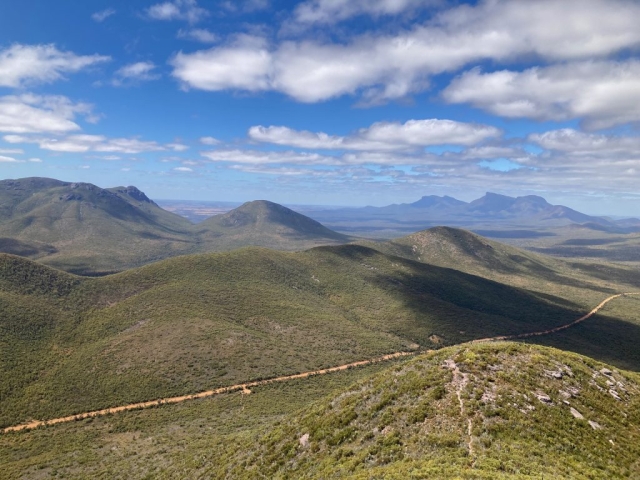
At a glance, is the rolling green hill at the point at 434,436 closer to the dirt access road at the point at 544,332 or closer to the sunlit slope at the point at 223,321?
the sunlit slope at the point at 223,321

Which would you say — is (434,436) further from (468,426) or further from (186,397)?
(186,397)

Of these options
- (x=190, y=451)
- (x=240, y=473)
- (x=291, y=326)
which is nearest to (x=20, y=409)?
(x=190, y=451)

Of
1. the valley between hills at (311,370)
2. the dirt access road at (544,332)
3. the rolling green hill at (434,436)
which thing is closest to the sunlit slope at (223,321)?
the valley between hills at (311,370)

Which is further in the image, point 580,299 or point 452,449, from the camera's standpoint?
point 580,299

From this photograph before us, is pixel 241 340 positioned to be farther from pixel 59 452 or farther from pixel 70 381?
pixel 59 452

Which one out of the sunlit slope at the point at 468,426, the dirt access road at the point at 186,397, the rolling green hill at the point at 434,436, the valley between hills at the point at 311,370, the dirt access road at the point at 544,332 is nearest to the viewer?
the sunlit slope at the point at 468,426

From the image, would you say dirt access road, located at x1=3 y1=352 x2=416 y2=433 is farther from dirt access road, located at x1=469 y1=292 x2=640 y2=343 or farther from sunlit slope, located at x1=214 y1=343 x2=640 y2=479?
dirt access road, located at x1=469 y1=292 x2=640 y2=343

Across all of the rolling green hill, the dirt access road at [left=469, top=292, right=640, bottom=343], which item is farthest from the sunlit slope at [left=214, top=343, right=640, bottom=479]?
the dirt access road at [left=469, top=292, right=640, bottom=343]
